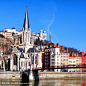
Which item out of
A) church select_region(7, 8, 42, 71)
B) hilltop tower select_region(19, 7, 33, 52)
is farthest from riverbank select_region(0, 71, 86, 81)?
hilltop tower select_region(19, 7, 33, 52)

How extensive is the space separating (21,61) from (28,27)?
17.4 m

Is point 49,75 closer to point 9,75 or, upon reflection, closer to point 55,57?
point 9,75

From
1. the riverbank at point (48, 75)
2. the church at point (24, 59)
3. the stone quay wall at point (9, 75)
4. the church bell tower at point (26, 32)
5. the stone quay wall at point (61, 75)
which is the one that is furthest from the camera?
the church bell tower at point (26, 32)

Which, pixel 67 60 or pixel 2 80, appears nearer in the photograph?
pixel 2 80

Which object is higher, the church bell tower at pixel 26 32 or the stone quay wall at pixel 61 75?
the church bell tower at pixel 26 32

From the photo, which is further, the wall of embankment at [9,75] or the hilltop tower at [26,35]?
the hilltop tower at [26,35]

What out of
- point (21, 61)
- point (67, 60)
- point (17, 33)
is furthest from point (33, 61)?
point (17, 33)

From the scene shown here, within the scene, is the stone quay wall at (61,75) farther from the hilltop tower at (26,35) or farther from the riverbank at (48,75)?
the hilltop tower at (26,35)

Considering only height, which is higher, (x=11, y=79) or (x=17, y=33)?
(x=17, y=33)

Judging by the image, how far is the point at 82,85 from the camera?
67125 mm

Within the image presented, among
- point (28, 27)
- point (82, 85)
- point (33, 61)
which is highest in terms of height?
point (28, 27)

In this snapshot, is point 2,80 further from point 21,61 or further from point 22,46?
point 22,46

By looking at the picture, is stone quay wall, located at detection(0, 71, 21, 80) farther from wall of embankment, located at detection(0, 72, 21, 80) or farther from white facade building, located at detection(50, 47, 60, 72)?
white facade building, located at detection(50, 47, 60, 72)

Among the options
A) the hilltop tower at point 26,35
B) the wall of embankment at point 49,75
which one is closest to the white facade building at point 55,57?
the hilltop tower at point 26,35
